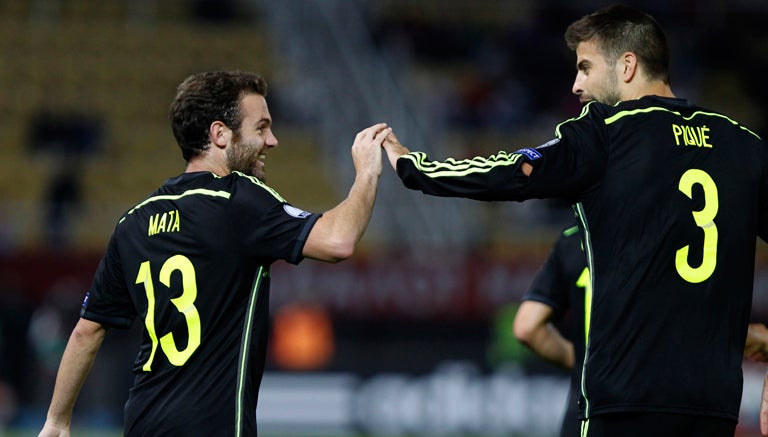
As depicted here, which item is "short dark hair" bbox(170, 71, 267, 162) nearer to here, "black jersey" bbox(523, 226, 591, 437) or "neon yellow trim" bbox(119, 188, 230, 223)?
"neon yellow trim" bbox(119, 188, 230, 223)

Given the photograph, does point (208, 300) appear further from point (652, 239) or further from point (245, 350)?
point (652, 239)

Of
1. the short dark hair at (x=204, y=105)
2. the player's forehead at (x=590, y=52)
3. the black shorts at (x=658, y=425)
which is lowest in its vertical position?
the black shorts at (x=658, y=425)

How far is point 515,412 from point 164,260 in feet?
Result: 33.4

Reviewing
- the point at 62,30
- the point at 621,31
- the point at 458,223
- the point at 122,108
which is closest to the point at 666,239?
the point at 621,31

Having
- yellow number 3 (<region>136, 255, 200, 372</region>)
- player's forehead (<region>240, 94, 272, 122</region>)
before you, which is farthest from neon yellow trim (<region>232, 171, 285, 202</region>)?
yellow number 3 (<region>136, 255, 200, 372</region>)

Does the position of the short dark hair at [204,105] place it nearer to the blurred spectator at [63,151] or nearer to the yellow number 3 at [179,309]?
the yellow number 3 at [179,309]

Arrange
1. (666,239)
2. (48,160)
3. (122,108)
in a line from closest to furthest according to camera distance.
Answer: (666,239) → (48,160) → (122,108)

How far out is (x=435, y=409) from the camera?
579 inches

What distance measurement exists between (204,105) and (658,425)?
211 centimetres

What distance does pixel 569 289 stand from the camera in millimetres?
6723

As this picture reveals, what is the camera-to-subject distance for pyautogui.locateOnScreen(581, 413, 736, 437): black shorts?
4629mm

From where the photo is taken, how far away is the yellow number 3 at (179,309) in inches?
193

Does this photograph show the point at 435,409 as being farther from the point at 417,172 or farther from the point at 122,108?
the point at 417,172

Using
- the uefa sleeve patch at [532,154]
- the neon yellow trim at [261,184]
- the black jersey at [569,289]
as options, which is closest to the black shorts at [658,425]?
the uefa sleeve patch at [532,154]
